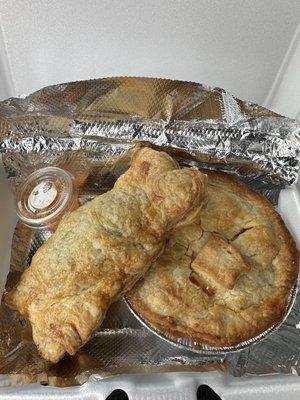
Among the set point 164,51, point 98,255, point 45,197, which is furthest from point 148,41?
point 98,255

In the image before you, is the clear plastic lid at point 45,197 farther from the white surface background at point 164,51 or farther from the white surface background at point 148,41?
the white surface background at point 148,41

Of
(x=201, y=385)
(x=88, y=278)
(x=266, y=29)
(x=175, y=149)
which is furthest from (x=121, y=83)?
(x=201, y=385)

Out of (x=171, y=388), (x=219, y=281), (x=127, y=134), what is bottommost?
(x=171, y=388)

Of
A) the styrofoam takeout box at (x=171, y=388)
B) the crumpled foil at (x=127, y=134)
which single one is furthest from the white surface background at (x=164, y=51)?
the crumpled foil at (x=127, y=134)

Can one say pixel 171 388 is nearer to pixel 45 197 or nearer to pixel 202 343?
pixel 202 343

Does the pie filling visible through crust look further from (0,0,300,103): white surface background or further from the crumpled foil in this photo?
(0,0,300,103): white surface background

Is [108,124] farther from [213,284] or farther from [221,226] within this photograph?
[213,284]

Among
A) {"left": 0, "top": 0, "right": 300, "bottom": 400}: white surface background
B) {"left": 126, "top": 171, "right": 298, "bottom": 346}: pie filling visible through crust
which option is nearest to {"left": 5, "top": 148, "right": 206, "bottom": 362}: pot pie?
{"left": 126, "top": 171, "right": 298, "bottom": 346}: pie filling visible through crust
